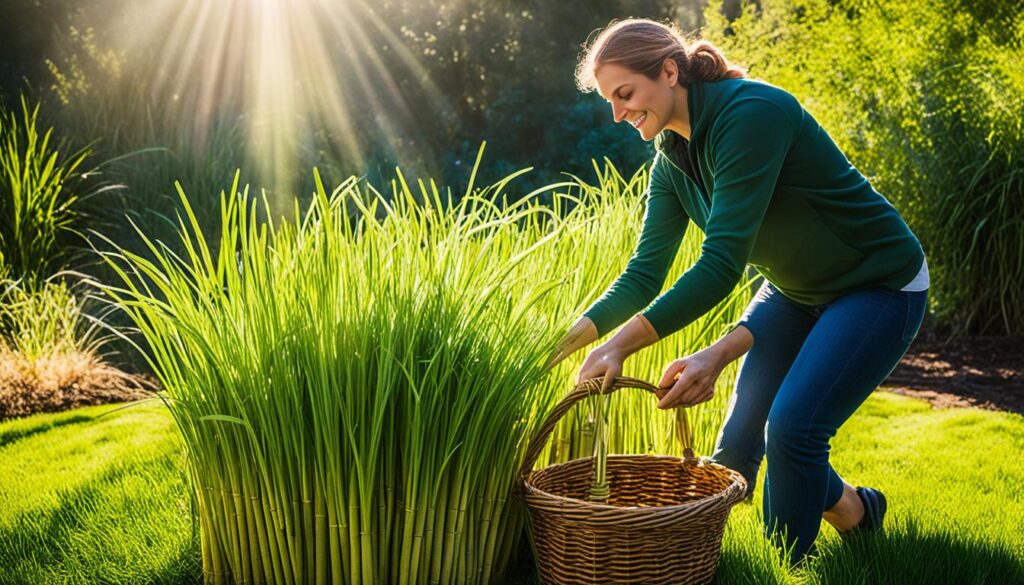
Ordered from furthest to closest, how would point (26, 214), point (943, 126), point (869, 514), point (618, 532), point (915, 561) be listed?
point (943, 126)
point (26, 214)
point (869, 514)
point (915, 561)
point (618, 532)

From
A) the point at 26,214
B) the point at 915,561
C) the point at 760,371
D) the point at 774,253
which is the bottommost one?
the point at 915,561

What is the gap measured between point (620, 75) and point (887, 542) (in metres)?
1.50

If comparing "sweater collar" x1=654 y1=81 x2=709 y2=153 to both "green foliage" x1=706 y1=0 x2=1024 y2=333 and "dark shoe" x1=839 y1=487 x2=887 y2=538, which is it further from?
"green foliage" x1=706 y1=0 x2=1024 y2=333

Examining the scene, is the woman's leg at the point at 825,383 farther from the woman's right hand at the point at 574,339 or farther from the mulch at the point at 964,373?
the mulch at the point at 964,373

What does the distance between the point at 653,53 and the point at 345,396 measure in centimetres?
109

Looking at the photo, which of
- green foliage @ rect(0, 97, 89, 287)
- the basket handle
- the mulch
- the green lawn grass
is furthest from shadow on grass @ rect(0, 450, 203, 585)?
the mulch

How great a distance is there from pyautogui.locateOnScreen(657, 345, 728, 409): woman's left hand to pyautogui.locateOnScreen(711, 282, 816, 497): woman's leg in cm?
37

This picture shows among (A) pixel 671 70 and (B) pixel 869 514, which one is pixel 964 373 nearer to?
(B) pixel 869 514

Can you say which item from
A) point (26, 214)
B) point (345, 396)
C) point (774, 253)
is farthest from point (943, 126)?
point (26, 214)

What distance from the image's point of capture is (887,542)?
2.56 meters

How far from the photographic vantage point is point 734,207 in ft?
6.81

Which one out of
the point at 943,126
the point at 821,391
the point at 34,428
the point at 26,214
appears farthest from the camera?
the point at 943,126

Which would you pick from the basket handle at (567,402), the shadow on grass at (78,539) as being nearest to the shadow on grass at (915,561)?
A: the basket handle at (567,402)

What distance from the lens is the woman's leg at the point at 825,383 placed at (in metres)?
2.19
